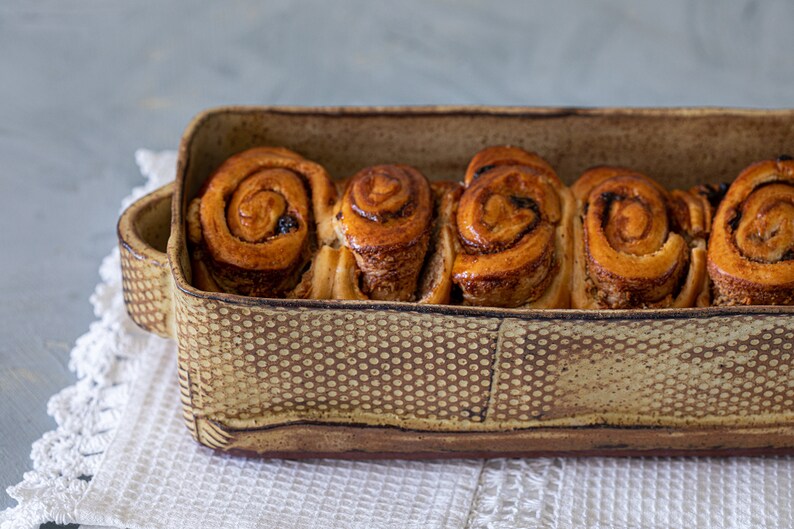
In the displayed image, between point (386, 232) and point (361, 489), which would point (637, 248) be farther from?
point (361, 489)

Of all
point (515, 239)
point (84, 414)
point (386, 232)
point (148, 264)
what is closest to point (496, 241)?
point (515, 239)

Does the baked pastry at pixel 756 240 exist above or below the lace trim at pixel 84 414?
above

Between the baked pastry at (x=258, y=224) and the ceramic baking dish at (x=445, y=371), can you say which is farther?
the baked pastry at (x=258, y=224)

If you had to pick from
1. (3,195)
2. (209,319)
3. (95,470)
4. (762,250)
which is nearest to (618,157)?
(762,250)

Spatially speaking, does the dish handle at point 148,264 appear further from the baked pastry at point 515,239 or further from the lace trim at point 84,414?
the baked pastry at point 515,239

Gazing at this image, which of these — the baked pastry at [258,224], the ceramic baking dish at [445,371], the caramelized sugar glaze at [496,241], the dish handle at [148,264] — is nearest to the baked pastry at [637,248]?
the caramelized sugar glaze at [496,241]

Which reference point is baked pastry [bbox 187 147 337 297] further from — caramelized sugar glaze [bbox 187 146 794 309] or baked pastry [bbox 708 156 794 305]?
baked pastry [bbox 708 156 794 305]

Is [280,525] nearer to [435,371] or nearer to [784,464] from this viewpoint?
[435,371]
